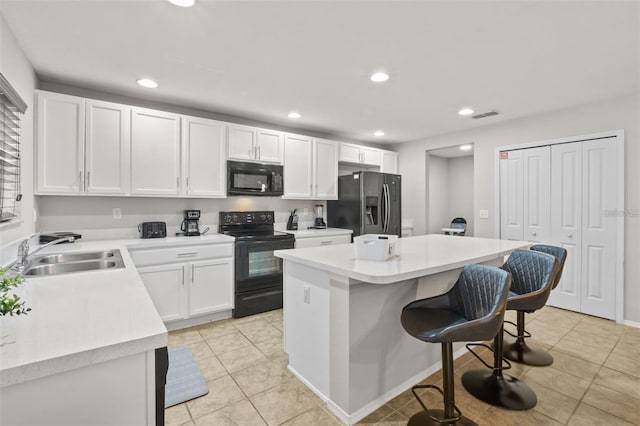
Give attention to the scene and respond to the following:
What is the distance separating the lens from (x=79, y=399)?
84 cm

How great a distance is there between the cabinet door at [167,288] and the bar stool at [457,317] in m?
2.38

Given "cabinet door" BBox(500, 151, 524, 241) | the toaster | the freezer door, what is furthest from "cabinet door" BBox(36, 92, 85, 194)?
"cabinet door" BBox(500, 151, 524, 241)

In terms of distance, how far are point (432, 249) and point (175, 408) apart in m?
2.10

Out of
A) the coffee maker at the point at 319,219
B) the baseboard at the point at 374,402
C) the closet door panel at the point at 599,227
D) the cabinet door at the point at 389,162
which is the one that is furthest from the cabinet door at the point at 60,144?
the closet door panel at the point at 599,227

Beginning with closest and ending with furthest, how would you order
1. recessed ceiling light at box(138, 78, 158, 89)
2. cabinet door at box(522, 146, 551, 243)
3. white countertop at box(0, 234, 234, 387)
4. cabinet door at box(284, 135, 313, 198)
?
white countertop at box(0, 234, 234, 387)
recessed ceiling light at box(138, 78, 158, 89)
cabinet door at box(522, 146, 551, 243)
cabinet door at box(284, 135, 313, 198)

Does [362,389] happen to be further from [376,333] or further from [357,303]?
[357,303]

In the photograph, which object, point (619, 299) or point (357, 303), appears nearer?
point (357, 303)

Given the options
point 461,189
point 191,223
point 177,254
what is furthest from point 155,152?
point 461,189

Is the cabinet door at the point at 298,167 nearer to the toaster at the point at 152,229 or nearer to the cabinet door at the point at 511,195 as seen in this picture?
the toaster at the point at 152,229

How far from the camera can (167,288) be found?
10.0ft

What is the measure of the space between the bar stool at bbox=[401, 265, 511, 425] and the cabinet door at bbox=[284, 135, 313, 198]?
2815 millimetres

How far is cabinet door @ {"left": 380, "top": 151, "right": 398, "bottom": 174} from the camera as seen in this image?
5.50m

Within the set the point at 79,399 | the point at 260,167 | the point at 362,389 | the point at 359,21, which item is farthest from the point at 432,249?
the point at 260,167

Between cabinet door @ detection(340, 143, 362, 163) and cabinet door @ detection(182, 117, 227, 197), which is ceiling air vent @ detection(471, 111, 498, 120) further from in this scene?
cabinet door @ detection(182, 117, 227, 197)
